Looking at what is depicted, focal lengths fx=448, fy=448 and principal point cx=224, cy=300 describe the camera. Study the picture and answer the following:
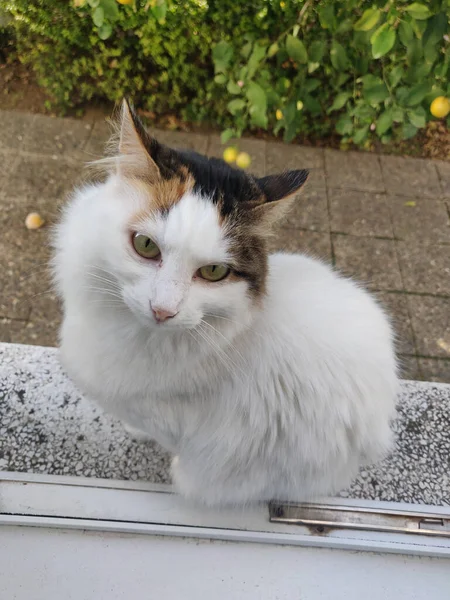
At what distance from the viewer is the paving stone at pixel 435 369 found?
72.6 inches

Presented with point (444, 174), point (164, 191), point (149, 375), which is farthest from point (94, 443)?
point (444, 174)

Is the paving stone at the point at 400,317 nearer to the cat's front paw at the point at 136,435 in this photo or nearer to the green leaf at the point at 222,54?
the cat's front paw at the point at 136,435

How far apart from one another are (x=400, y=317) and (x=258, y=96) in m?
1.17

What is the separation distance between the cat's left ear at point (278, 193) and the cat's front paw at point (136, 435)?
742mm

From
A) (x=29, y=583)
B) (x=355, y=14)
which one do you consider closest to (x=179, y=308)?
(x=29, y=583)

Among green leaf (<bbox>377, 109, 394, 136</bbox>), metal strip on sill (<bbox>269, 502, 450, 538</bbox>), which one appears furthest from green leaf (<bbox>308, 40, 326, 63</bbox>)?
metal strip on sill (<bbox>269, 502, 450, 538</bbox>)

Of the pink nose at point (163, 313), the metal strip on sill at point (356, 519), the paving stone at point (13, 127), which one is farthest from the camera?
the paving stone at point (13, 127)

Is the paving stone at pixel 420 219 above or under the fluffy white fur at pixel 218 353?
above

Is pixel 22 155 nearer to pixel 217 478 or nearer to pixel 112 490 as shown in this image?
pixel 112 490

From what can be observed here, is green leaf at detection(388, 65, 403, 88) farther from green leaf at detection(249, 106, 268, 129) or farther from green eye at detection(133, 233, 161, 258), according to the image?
green eye at detection(133, 233, 161, 258)

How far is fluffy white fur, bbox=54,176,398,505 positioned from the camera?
0.80 metres

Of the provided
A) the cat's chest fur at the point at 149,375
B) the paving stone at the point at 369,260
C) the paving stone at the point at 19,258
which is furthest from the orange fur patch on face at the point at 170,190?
the paving stone at the point at 369,260

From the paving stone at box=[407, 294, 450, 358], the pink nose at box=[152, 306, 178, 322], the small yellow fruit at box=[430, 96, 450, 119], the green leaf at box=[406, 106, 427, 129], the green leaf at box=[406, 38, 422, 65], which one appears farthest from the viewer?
the paving stone at box=[407, 294, 450, 358]

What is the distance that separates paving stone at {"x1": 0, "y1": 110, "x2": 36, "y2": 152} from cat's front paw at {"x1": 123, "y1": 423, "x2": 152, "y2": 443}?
5.91 ft
